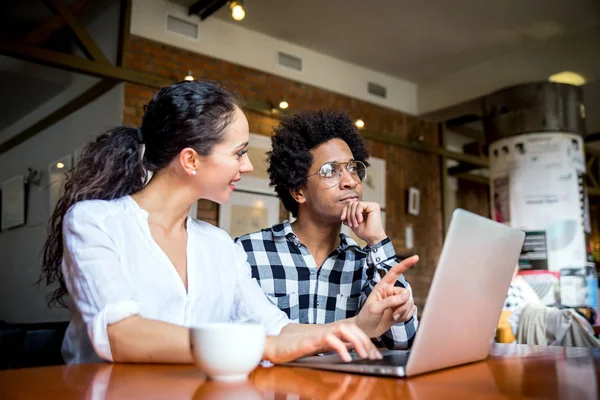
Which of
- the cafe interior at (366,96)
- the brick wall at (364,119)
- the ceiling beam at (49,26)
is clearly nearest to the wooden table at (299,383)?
the cafe interior at (366,96)

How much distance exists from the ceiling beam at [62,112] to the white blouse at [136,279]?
3613mm

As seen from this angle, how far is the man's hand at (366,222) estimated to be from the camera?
1744 millimetres

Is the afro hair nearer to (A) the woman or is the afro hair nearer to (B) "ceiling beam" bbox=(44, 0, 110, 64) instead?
(A) the woman

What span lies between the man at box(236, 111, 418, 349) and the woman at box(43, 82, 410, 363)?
36cm

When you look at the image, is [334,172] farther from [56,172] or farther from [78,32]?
[56,172]

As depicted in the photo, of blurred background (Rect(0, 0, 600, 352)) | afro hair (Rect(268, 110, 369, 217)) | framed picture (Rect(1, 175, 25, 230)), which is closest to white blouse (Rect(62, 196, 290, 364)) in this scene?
afro hair (Rect(268, 110, 369, 217))

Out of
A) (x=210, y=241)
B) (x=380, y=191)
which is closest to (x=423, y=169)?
(x=380, y=191)

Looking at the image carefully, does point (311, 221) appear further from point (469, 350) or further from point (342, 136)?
point (469, 350)

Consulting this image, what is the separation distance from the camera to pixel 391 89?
649cm

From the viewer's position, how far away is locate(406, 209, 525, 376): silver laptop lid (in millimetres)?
794

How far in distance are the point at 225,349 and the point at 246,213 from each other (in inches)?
166

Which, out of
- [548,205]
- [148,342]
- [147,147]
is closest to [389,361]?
[148,342]

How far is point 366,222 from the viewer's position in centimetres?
176

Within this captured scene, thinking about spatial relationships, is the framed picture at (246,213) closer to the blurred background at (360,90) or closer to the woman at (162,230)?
the blurred background at (360,90)
